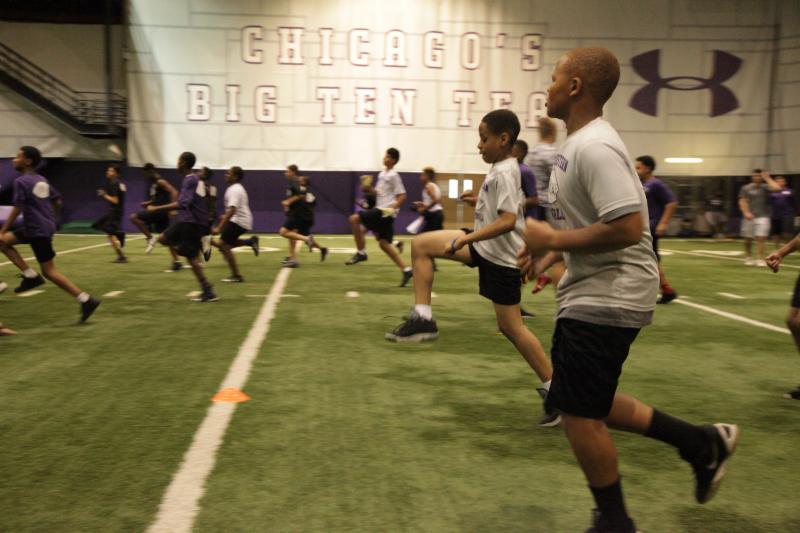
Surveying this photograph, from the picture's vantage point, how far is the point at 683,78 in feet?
79.0

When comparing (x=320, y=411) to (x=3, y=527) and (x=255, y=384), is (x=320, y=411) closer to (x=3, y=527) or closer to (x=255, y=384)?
(x=255, y=384)

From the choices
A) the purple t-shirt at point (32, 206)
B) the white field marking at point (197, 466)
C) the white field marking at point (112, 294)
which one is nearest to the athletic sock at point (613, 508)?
the white field marking at point (197, 466)

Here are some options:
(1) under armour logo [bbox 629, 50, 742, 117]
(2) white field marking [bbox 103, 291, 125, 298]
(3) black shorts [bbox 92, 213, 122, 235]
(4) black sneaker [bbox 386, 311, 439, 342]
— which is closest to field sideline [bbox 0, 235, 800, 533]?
(4) black sneaker [bbox 386, 311, 439, 342]

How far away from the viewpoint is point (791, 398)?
5207 mm

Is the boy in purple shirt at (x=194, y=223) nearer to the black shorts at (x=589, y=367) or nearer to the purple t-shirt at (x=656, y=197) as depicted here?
the purple t-shirt at (x=656, y=197)

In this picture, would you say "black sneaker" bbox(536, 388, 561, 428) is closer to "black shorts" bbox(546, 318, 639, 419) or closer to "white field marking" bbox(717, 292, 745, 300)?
"black shorts" bbox(546, 318, 639, 419)

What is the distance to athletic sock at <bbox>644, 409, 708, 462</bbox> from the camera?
2.96m


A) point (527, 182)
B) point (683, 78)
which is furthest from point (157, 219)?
point (683, 78)

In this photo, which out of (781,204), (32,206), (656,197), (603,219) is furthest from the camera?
(781,204)

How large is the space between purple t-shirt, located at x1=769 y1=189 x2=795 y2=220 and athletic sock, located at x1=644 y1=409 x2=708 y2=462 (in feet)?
48.0

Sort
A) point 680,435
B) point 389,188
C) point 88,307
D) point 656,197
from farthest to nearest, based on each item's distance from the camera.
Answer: point 389,188, point 656,197, point 88,307, point 680,435

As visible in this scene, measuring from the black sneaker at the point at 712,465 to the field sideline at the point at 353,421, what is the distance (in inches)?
7.9

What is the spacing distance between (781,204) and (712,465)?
1502cm

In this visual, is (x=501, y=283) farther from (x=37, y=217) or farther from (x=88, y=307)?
(x=37, y=217)
